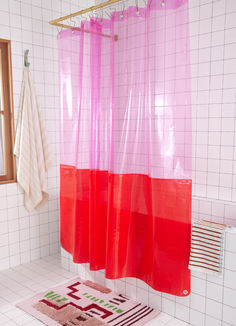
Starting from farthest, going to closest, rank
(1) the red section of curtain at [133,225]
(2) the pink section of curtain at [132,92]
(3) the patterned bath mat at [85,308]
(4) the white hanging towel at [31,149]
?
1. (4) the white hanging towel at [31,149]
2. (3) the patterned bath mat at [85,308]
3. (1) the red section of curtain at [133,225]
4. (2) the pink section of curtain at [132,92]

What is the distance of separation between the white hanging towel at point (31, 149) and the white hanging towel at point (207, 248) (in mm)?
1591

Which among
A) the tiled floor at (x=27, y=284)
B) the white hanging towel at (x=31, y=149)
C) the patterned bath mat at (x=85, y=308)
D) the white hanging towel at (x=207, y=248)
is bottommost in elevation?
the tiled floor at (x=27, y=284)

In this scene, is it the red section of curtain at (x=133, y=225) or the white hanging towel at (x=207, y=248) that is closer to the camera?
the white hanging towel at (x=207, y=248)

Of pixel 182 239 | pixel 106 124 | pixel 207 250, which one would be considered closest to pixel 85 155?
pixel 106 124

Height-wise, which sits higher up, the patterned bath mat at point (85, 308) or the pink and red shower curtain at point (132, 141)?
the pink and red shower curtain at point (132, 141)

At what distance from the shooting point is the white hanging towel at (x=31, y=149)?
288 centimetres

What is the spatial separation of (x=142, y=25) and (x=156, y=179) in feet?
3.07

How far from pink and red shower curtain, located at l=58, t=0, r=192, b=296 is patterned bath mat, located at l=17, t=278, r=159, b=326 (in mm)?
225

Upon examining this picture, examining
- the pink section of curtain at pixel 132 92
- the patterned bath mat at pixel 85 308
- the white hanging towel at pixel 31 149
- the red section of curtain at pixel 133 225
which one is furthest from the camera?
the white hanging towel at pixel 31 149

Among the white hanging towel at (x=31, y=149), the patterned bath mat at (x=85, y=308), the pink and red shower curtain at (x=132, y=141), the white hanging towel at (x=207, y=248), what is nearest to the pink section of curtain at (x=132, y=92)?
the pink and red shower curtain at (x=132, y=141)

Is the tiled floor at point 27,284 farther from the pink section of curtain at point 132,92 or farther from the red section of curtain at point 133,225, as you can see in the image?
the pink section of curtain at point 132,92

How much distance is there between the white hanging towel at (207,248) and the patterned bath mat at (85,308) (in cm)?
54

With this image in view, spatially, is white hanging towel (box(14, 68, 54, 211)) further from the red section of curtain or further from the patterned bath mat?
the patterned bath mat

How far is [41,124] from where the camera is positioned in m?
2.99
